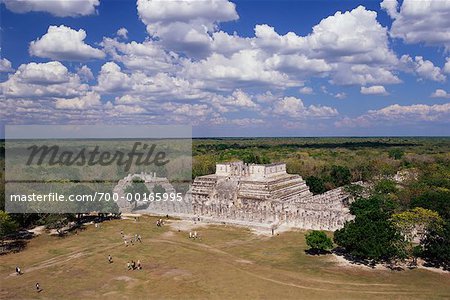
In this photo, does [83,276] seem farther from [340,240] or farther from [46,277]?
[340,240]

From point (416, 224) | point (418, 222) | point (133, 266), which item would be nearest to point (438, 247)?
point (418, 222)

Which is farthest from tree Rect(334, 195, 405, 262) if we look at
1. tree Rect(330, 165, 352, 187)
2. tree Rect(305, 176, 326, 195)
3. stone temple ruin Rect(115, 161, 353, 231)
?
tree Rect(330, 165, 352, 187)

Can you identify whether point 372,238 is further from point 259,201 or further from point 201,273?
point 259,201

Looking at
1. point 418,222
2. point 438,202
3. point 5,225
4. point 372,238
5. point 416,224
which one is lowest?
point 5,225

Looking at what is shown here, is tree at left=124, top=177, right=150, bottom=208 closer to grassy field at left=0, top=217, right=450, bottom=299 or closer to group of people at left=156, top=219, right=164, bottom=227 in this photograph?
group of people at left=156, top=219, right=164, bottom=227

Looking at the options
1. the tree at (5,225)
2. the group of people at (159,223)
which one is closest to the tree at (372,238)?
the group of people at (159,223)

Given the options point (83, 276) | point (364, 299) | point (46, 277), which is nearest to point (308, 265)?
Answer: point (364, 299)

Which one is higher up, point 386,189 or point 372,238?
point 386,189
